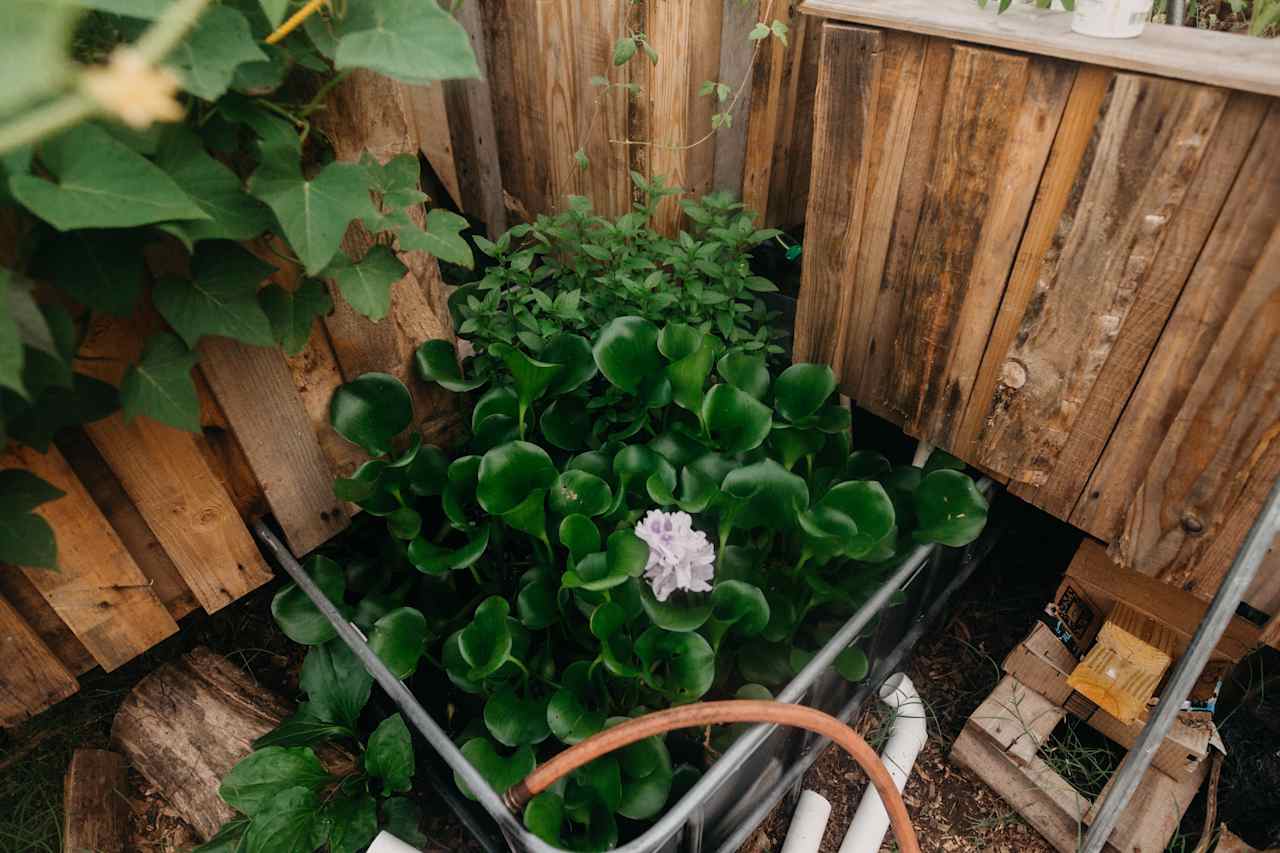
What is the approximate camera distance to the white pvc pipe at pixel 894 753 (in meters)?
1.64

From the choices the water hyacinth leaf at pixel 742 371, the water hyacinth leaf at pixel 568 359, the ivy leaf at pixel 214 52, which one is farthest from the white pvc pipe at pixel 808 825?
the ivy leaf at pixel 214 52

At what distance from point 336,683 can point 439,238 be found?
968mm

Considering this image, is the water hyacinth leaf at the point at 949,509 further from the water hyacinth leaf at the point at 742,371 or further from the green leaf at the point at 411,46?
the green leaf at the point at 411,46

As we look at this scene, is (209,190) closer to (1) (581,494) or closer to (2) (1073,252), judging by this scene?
(1) (581,494)

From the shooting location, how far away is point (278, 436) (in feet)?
4.66

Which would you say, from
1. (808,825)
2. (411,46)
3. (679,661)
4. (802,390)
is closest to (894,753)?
(808,825)

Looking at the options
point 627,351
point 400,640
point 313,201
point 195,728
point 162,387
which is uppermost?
point 313,201

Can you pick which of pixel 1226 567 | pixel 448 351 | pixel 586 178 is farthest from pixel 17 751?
pixel 1226 567

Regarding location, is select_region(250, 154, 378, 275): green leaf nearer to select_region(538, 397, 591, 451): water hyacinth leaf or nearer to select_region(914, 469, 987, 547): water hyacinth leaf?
select_region(538, 397, 591, 451): water hyacinth leaf

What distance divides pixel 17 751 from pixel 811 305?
209 cm

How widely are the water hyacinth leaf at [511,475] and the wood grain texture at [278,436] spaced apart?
35cm

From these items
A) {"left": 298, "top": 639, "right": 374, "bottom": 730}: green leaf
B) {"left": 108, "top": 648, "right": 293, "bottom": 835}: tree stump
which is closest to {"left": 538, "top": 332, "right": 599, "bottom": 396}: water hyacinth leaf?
{"left": 298, "top": 639, "right": 374, "bottom": 730}: green leaf

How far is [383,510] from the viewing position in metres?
1.51

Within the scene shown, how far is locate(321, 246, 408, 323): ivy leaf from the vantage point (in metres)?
1.20
